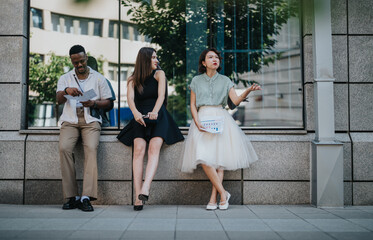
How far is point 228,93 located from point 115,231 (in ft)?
8.29

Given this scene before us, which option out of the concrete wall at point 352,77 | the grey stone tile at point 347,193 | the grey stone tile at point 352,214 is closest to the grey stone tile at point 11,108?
the concrete wall at point 352,77

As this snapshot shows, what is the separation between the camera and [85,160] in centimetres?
486

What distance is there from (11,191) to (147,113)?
2.40m

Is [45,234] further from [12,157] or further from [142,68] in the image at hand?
[142,68]

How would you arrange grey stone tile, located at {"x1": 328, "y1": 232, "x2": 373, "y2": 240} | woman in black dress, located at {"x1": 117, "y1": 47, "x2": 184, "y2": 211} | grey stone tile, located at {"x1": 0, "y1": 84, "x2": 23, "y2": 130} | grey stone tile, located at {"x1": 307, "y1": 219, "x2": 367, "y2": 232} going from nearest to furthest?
1. grey stone tile, located at {"x1": 328, "y1": 232, "x2": 373, "y2": 240}
2. grey stone tile, located at {"x1": 307, "y1": 219, "x2": 367, "y2": 232}
3. woman in black dress, located at {"x1": 117, "y1": 47, "x2": 184, "y2": 211}
4. grey stone tile, located at {"x1": 0, "y1": 84, "x2": 23, "y2": 130}

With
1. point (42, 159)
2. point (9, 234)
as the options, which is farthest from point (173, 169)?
point (9, 234)

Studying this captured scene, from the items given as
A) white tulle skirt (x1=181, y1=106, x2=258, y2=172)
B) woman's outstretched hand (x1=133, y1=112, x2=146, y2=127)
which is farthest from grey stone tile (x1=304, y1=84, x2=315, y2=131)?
woman's outstretched hand (x1=133, y1=112, x2=146, y2=127)

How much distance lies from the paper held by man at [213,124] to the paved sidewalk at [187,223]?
3.61 ft

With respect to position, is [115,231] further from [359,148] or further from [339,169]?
[359,148]

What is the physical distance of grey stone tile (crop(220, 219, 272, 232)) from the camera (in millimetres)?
3781

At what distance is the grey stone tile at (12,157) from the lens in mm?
5309

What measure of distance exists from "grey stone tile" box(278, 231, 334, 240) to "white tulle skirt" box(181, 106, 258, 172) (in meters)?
1.40

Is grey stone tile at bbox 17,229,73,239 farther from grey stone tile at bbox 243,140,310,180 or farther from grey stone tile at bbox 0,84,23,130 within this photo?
grey stone tile at bbox 243,140,310,180

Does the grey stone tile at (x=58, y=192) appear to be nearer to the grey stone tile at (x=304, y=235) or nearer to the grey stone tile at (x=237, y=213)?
the grey stone tile at (x=237, y=213)
